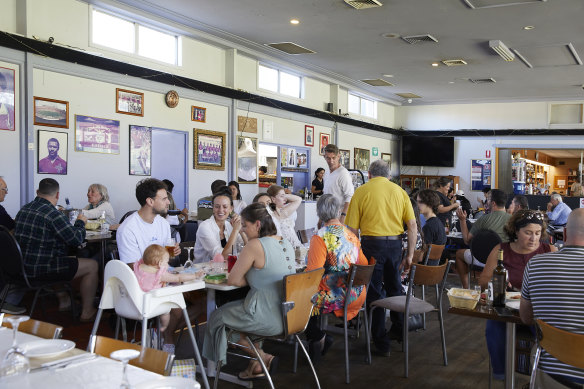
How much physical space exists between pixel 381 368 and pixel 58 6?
6002mm

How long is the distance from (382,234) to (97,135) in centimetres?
460

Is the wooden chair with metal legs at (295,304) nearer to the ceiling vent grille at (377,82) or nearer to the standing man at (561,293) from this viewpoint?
the standing man at (561,293)

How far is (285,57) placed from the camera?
10938 mm

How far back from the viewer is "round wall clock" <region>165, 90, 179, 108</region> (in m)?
8.69

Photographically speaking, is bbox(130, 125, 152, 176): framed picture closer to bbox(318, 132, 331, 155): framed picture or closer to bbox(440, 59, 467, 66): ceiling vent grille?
bbox(318, 132, 331, 155): framed picture

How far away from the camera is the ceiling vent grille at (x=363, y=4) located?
24.5 feet

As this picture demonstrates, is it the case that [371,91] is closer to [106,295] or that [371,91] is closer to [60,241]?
[60,241]

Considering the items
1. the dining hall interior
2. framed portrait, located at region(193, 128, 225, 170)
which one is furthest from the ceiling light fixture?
framed portrait, located at region(193, 128, 225, 170)

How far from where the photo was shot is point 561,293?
105 inches

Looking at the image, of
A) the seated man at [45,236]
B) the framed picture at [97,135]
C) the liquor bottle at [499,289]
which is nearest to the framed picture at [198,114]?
the framed picture at [97,135]

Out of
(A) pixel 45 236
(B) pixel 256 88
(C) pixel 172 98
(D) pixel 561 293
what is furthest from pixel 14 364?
(B) pixel 256 88

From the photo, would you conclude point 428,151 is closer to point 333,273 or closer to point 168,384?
point 333,273

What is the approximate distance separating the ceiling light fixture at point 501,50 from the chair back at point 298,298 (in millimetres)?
7229

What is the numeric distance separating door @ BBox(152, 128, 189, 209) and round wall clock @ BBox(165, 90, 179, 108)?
0.50m
